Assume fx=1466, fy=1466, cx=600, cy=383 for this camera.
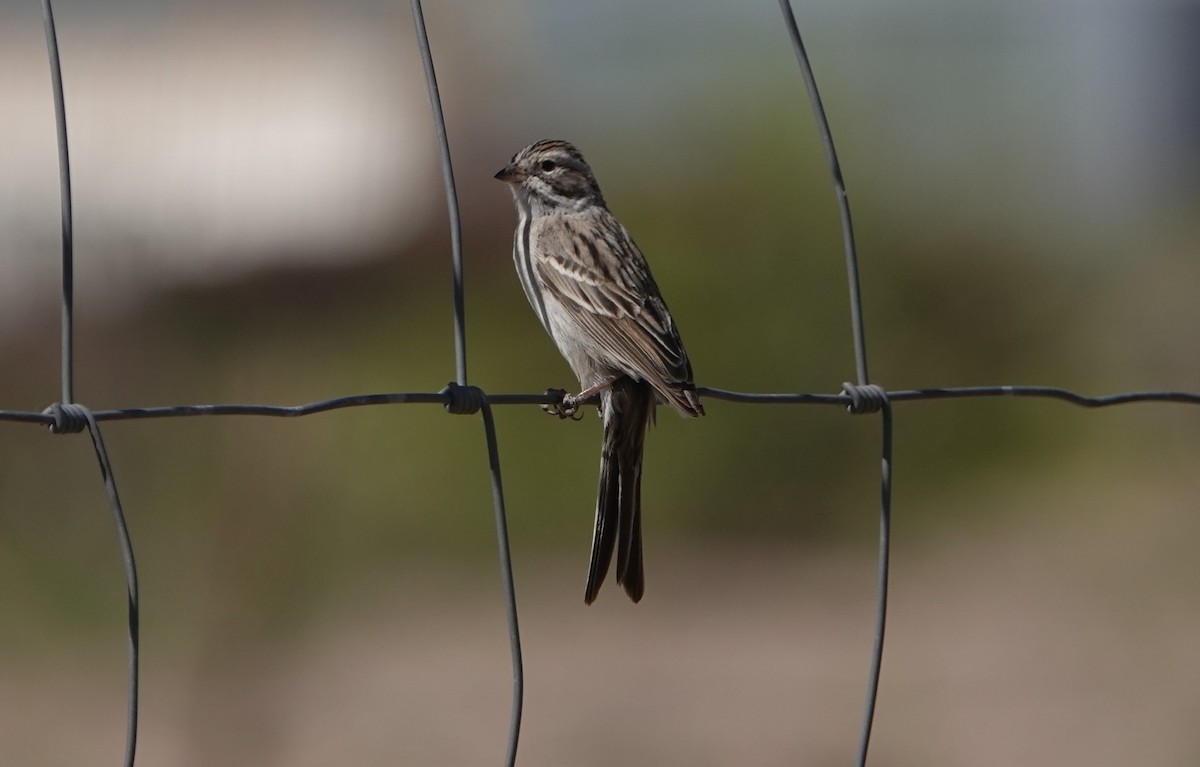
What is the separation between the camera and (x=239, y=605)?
1252 centimetres

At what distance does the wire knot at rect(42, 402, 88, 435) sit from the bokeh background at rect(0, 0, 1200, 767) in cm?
890

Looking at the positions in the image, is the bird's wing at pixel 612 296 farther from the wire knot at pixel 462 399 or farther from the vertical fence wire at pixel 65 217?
the vertical fence wire at pixel 65 217

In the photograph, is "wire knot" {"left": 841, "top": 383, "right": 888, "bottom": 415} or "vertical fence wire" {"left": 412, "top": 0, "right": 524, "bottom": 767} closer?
"vertical fence wire" {"left": 412, "top": 0, "right": 524, "bottom": 767}

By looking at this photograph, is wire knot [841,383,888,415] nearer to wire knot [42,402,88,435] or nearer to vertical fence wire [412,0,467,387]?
vertical fence wire [412,0,467,387]

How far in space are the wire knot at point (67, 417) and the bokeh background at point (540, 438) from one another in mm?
8901

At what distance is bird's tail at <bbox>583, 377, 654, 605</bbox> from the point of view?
3779mm

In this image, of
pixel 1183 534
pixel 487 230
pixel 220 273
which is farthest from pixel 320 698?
pixel 1183 534

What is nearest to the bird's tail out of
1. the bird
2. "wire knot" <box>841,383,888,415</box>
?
the bird

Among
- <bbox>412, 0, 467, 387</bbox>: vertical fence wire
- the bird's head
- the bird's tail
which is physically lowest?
the bird's tail

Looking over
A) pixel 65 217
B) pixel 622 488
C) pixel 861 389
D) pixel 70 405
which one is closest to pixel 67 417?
pixel 70 405

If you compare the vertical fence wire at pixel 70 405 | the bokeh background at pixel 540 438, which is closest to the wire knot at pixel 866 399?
the vertical fence wire at pixel 70 405

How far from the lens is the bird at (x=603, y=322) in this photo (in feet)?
12.7

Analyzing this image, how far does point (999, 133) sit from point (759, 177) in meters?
4.76

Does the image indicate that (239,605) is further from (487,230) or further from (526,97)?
(526,97)
